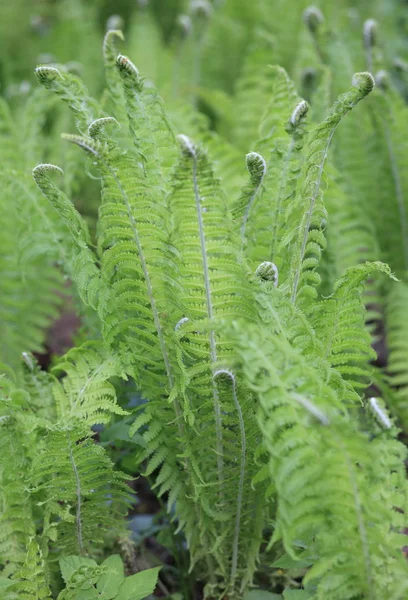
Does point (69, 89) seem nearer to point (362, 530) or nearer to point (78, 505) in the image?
point (78, 505)

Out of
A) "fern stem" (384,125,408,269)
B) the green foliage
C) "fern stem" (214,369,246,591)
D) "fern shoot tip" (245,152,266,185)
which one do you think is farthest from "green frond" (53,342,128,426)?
Result: "fern stem" (384,125,408,269)

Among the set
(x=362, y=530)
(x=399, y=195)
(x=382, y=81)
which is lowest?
(x=362, y=530)

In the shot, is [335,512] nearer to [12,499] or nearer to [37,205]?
[12,499]

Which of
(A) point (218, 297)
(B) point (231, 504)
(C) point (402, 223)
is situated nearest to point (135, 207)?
(A) point (218, 297)

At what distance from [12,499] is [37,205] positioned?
808 mm

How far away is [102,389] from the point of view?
57.6 inches

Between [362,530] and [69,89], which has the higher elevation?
[69,89]

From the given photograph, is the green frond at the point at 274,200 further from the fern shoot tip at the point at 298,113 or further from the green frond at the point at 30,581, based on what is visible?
the green frond at the point at 30,581

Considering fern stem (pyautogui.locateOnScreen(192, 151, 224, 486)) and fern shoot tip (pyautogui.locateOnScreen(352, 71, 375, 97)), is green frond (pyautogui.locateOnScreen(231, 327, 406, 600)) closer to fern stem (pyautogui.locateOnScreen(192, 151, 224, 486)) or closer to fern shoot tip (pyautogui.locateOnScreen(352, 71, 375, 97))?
A: fern stem (pyautogui.locateOnScreen(192, 151, 224, 486))

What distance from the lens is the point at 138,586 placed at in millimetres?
1334

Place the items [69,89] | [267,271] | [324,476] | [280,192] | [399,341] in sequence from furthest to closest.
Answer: [399,341] < [280,192] < [69,89] < [267,271] < [324,476]

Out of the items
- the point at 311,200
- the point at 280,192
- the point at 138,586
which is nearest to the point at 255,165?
the point at 311,200

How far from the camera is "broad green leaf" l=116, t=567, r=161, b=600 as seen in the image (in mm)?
1318

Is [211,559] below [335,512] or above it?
below
